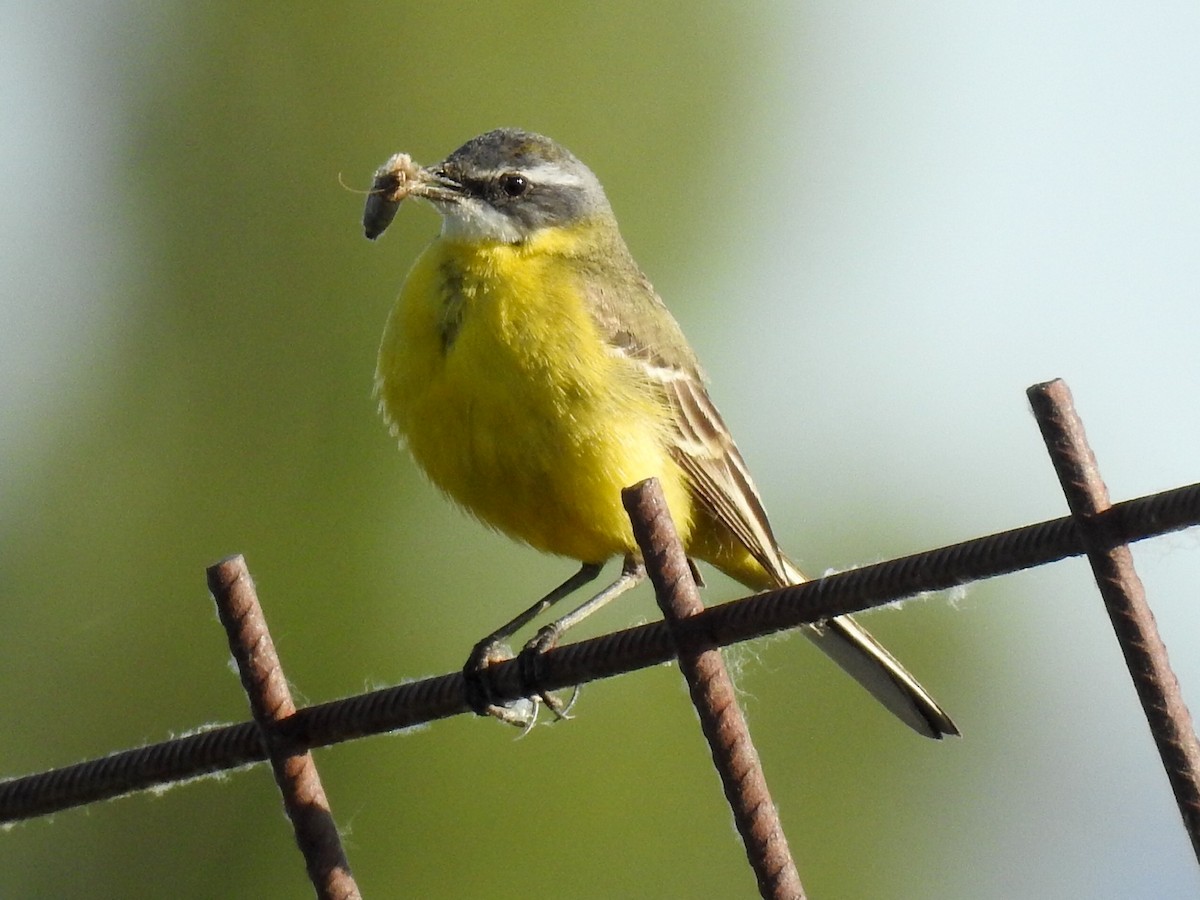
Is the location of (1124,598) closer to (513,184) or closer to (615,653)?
(615,653)

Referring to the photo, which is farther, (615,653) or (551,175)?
(551,175)

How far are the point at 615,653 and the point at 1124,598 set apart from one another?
88cm

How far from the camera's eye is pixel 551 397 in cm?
494

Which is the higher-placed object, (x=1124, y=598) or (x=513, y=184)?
(x=513, y=184)

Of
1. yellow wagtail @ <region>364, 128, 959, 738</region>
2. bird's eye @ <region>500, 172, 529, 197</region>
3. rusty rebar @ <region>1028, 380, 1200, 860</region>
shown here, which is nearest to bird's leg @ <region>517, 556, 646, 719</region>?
yellow wagtail @ <region>364, 128, 959, 738</region>

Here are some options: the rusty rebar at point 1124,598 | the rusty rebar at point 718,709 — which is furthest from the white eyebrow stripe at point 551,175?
the rusty rebar at point 1124,598

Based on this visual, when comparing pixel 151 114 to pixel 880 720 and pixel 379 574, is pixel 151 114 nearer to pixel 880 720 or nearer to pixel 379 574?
pixel 379 574

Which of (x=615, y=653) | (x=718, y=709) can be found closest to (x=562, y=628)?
(x=615, y=653)

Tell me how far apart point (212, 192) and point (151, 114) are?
148cm

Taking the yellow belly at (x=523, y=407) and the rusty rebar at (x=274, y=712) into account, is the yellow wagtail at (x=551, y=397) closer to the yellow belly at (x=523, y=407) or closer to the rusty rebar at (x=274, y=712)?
the yellow belly at (x=523, y=407)

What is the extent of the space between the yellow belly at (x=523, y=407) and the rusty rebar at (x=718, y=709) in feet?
6.59

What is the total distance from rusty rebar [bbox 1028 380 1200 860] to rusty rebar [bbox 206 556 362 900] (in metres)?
1.41

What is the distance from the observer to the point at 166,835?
1460cm

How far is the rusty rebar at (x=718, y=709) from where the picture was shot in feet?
8.57
